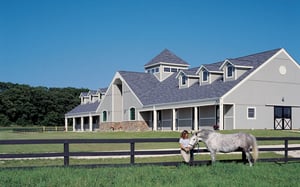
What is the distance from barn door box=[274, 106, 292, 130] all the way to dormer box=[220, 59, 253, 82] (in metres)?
4.23

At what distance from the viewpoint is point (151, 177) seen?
37.4 feet

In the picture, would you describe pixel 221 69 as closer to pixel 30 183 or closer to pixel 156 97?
pixel 156 97

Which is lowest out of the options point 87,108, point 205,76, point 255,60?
point 87,108

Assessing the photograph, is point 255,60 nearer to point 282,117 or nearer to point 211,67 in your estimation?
point 211,67

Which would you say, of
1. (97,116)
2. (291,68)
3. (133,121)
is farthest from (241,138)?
(97,116)

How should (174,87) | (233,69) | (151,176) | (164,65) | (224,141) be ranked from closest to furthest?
1. (151,176)
2. (224,141)
3. (233,69)
4. (174,87)
5. (164,65)

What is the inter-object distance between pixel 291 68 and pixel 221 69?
19.9 feet

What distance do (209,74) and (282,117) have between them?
7462 mm

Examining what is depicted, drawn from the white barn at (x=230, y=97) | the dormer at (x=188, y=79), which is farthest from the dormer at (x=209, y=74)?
the dormer at (x=188, y=79)

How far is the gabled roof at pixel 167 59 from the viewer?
2141 inches

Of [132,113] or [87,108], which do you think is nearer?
[132,113]

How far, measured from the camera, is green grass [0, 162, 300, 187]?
1049 cm

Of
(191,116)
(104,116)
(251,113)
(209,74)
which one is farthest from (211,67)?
(104,116)

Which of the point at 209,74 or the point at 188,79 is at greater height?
the point at 209,74
